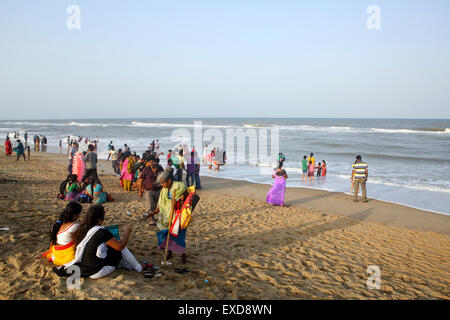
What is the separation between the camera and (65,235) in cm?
375

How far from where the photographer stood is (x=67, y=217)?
3764mm

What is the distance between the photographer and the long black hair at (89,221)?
3668 mm

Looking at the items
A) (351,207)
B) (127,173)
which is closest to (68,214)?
(127,173)

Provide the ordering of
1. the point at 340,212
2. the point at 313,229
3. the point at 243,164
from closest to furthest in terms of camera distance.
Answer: the point at 313,229 < the point at 340,212 < the point at 243,164

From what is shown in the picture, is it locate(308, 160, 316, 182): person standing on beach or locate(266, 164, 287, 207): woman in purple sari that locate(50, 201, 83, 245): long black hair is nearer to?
locate(266, 164, 287, 207): woman in purple sari

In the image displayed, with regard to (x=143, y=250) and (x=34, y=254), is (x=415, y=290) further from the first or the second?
(x=34, y=254)

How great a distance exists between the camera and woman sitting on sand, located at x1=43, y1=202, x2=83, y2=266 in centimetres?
376

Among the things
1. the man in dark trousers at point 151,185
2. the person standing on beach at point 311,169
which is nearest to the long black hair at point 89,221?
the man in dark trousers at point 151,185

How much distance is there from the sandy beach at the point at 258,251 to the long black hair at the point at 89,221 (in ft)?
1.73

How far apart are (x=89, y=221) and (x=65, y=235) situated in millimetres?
381

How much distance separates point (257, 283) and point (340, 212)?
6.17 m

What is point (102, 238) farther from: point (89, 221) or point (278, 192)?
point (278, 192)

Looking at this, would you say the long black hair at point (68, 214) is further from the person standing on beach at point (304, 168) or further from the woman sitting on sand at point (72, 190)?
the person standing on beach at point (304, 168)

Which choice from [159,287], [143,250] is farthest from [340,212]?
[159,287]
